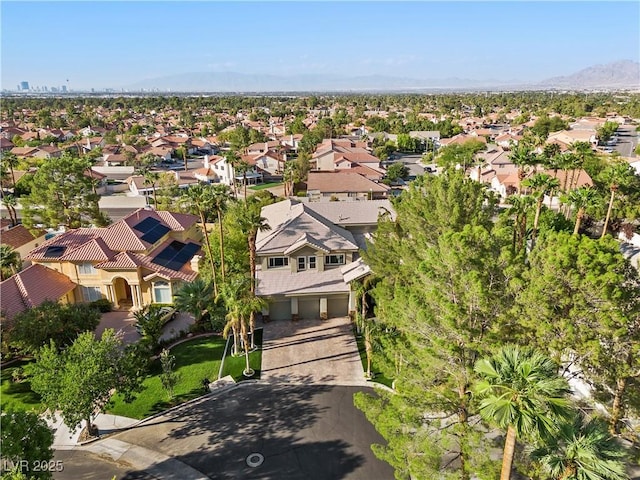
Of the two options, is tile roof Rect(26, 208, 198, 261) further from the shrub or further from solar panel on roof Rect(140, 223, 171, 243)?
the shrub

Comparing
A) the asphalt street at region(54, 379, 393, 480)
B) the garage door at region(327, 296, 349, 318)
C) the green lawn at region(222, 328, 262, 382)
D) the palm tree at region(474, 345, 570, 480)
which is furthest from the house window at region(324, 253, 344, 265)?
the palm tree at region(474, 345, 570, 480)

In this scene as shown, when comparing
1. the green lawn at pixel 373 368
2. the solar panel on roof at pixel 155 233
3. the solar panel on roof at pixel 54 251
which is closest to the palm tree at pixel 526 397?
the green lawn at pixel 373 368

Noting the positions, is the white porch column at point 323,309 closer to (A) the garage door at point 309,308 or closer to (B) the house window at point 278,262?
(A) the garage door at point 309,308

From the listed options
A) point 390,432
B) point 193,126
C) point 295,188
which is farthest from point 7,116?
point 390,432

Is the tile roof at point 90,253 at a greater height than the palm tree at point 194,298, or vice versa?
the tile roof at point 90,253

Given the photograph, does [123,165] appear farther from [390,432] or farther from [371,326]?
[390,432]

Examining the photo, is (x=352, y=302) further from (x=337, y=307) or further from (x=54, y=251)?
(x=54, y=251)

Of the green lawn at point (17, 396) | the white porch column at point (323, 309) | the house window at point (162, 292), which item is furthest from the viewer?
the house window at point (162, 292)
